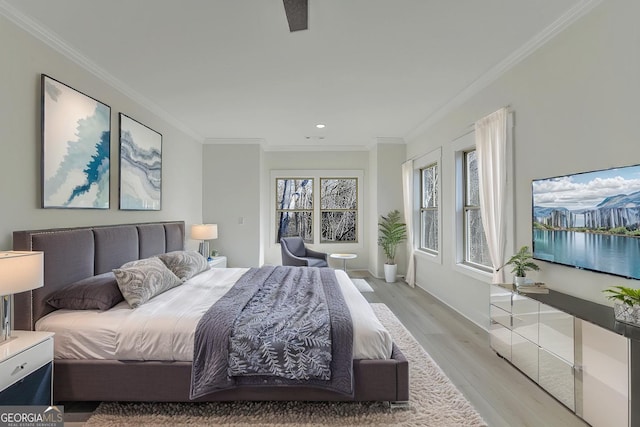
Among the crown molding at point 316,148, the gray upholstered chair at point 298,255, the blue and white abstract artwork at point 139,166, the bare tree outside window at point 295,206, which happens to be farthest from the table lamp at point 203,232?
the crown molding at point 316,148

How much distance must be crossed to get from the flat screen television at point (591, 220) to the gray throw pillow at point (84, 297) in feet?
11.2

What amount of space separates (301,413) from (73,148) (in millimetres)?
2795

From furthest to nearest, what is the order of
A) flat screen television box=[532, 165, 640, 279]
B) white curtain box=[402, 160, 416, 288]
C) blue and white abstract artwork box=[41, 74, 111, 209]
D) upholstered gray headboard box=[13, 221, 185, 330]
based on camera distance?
white curtain box=[402, 160, 416, 288] < blue and white abstract artwork box=[41, 74, 111, 209] < upholstered gray headboard box=[13, 221, 185, 330] < flat screen television box=[532, 165, 640, 279]

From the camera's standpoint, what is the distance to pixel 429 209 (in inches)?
205

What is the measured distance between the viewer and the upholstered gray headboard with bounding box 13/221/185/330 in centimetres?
211

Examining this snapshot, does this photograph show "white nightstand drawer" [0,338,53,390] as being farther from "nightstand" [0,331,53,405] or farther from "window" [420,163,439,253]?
"window" [420,163,439,253]

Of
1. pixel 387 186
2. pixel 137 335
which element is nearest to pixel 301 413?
pixel 137 335

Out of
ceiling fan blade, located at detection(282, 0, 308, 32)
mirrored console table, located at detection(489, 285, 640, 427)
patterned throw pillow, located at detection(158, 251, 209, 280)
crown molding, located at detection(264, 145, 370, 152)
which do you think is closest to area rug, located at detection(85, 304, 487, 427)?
mirrored console table, located at detection(489, 285, 640, 427)

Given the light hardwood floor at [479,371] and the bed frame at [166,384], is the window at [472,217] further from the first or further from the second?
the bed frame at [166,384]

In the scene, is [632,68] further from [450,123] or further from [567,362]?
[450,123]

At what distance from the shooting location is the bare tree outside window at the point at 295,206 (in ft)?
22.1

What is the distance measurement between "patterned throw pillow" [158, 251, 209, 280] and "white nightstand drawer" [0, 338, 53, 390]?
1375mm

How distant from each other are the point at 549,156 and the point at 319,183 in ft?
15.1

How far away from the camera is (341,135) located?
562cm
